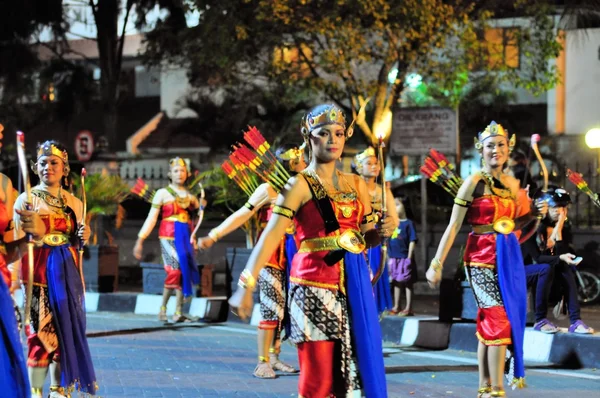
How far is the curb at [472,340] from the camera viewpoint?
10078mm

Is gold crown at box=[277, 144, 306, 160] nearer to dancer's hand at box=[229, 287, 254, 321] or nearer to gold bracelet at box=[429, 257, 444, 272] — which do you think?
gold bracelet at box=[429, 257, 444, 272]

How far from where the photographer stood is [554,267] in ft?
35.9

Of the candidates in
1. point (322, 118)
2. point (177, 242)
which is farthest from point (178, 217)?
point (322, 118)

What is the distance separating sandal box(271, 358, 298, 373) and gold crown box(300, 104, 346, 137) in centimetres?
405

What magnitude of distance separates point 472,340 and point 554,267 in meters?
1.12

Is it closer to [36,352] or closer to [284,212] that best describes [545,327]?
[36,352]

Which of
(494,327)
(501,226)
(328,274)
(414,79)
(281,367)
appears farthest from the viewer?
(414,79)

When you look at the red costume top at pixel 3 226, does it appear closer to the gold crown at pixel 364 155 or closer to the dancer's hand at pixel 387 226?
the dancer's hand at pixel 387 226

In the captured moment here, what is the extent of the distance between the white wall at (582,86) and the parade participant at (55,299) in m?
22.0

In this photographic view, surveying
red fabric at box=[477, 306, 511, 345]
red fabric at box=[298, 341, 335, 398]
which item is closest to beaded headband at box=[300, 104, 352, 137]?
red fabric at box=[298, 341, 335, 398]

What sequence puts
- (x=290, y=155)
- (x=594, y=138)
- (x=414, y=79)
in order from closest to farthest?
(x=290, y=155) → (x=594, y=138) → (x=414, y=79)

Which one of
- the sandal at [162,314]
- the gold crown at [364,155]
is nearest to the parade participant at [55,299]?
the gold crown at [364,155]

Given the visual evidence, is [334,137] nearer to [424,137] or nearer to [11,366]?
[11,366]

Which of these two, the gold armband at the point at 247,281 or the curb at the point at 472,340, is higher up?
the gold armband at the point at 247,281
